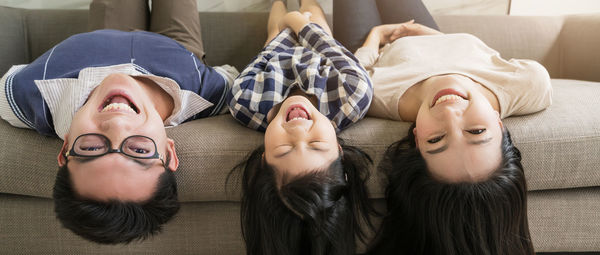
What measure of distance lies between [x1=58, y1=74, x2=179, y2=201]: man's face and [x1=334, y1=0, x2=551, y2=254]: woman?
59cm

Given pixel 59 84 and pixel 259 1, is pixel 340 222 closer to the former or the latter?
pixel 59 84

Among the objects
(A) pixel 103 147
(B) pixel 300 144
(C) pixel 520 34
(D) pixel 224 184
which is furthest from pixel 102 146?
(C) pixel 520 34

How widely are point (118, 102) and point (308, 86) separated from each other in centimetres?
52

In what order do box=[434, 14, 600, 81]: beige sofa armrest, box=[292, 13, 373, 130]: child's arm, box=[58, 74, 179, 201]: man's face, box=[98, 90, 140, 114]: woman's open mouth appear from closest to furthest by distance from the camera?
box=[58, 74, 179, 201]: man's face < box=[98, 90, 140, 114]: woman's open mouth < box=[292, 13, 373, 130]: child's arm < box=[434, 14, 600, 81]: beige sofa armrest

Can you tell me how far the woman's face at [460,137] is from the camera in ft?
2.78

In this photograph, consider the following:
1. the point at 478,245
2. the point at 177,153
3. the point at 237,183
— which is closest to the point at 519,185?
the point at 478,245

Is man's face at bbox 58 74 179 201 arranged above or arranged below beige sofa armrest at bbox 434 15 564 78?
below

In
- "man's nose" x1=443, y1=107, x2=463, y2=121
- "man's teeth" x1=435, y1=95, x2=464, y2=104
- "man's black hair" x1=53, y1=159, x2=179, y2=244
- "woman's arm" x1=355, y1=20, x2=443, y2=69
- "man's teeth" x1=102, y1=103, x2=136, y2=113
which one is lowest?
"man's black hair" x1=53, y1=159, x2=179, y2=244

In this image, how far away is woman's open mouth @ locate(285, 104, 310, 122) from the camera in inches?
39.4

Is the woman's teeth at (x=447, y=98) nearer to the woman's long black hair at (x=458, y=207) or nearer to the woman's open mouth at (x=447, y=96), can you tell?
the woman's open mouth at (x=447, y=96)

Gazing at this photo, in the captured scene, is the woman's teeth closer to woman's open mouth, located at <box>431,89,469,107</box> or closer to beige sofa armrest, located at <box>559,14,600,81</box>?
woman's open mouth, located at <box>431,89,469,107</box>

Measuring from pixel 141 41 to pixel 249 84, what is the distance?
1.44 ft

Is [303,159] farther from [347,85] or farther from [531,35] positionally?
[531,35]

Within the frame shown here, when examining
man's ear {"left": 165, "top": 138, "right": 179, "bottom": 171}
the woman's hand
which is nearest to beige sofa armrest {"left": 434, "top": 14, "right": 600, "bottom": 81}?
the woman's hand
